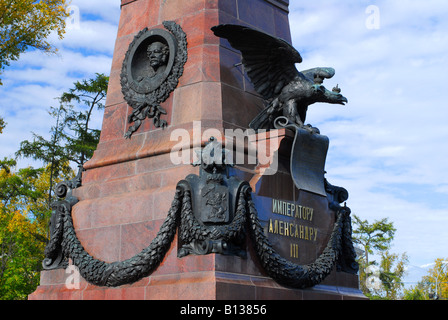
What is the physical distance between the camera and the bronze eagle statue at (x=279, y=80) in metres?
9.81

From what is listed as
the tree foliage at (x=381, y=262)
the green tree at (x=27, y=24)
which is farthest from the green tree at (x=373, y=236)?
the green tree at (x=27, y=24)

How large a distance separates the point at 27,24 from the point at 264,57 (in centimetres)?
1014

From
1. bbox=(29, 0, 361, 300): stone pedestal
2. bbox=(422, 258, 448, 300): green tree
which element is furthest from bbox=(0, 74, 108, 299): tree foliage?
bbox=(422, 258, 448, 300): green tree

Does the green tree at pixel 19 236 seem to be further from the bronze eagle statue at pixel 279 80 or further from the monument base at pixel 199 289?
the bronze eagle statue at pixel 279 80

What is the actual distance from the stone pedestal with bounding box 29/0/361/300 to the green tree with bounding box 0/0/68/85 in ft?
24.3

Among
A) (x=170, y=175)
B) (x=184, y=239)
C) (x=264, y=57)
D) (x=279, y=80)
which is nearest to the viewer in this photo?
(x=184, y=239)

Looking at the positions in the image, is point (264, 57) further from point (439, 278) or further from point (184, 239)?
point (439, 278)

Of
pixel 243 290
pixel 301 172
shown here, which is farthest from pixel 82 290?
pixel 301 172

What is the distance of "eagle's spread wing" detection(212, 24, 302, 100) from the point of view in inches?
377

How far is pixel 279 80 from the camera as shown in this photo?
1037 centimetres

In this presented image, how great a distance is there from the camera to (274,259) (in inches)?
348

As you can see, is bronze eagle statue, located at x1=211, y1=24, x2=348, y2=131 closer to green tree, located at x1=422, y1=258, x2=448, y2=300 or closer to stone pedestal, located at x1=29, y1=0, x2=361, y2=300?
stone pedestal, located at x1=29, y1=0, x2=361, y2=300

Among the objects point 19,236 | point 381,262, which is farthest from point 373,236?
point 19,236

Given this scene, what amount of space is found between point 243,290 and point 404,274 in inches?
1330
